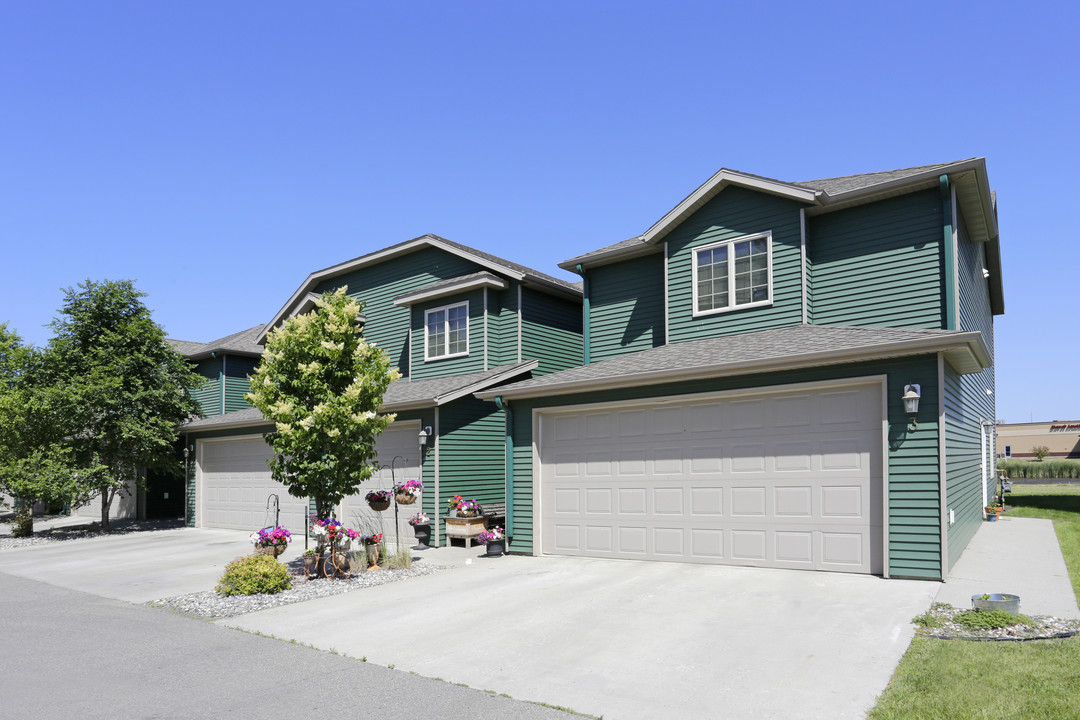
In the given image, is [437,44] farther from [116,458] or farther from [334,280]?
[116,458]

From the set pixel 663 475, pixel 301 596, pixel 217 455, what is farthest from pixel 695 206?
pixel 217 455

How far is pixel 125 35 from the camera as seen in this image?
42.2 feet

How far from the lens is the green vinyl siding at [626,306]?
49.3 feet

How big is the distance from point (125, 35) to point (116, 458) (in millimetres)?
12270

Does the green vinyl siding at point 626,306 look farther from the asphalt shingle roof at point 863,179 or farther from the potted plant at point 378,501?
the potted plant at point 378,501

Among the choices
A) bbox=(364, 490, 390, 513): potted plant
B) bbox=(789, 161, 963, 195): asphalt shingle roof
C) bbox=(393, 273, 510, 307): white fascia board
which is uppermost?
bbox=(789, 161, 963, 195): asphalt shingle roof

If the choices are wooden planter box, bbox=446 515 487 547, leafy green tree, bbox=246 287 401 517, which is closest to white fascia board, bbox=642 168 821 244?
leafy green tree, bbox=246 287 401 517

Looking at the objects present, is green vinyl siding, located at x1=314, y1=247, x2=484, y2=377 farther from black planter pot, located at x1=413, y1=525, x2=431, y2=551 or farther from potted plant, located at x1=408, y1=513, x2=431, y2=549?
black planter pot, located at x1=413, y1=525, x2=431, y2=551

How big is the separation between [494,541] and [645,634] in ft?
21.4

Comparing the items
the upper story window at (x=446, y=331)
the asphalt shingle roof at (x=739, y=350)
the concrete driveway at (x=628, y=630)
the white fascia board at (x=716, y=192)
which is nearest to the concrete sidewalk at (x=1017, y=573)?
the concrete driveway at (x=628, y=630)

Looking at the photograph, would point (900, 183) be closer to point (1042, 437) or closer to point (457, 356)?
point (457, 356)

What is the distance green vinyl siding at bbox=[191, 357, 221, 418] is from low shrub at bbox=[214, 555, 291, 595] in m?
15.2

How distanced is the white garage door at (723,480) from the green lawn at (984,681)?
3357 millimetres

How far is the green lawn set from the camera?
492 cm
